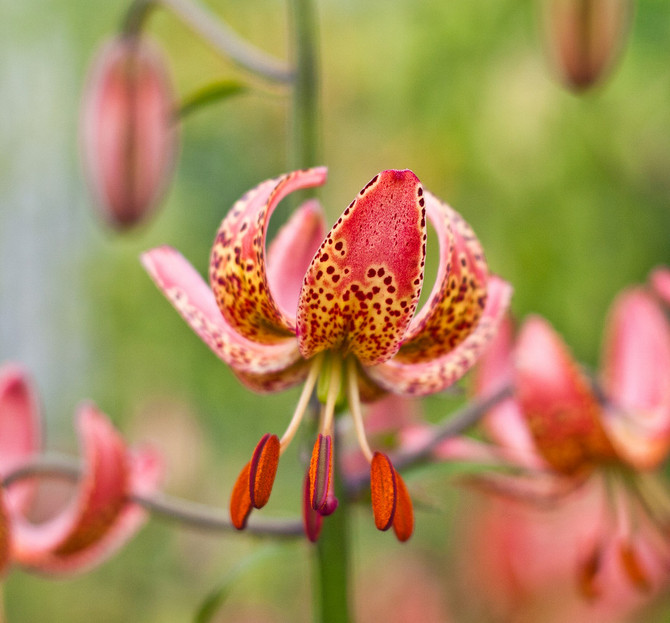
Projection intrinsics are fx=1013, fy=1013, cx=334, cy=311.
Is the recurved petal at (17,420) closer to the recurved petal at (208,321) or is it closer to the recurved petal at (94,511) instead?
the recurved petal at (94,511)

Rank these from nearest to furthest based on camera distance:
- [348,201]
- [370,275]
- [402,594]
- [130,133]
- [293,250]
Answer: [370,275] < [293,250] < [130,133] < [402,594] < [348,201]

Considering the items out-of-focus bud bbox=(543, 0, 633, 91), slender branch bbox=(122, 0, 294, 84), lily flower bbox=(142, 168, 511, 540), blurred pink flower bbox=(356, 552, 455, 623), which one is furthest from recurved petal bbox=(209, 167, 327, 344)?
blurred pink flower bbox=(356, 552, 455, 623)

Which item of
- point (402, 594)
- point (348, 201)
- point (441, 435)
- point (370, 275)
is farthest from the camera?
point (348, 201)

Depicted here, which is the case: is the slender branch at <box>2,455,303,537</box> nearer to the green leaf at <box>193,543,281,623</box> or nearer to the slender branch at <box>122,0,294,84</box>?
the green leaf at <box>193,543,281,623</box>

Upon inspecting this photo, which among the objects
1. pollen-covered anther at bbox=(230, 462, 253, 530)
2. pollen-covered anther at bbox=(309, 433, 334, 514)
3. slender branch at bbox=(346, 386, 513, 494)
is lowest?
slender branch at bbox=(346, 386, 513, 494)

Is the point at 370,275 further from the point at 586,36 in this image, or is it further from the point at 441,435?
the point at 586,36

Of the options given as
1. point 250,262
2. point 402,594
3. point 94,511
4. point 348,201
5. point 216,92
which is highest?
point 216,92

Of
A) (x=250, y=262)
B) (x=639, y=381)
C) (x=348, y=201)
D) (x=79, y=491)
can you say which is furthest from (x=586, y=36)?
(x=348, y=201)

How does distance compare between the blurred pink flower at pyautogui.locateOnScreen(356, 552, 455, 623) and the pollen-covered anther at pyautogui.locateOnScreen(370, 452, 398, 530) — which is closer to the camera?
the pollen-covered anther at pyautogui.locateOnScreen(370, 452, 398, 530)

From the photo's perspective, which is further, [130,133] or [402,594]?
[402,594]
